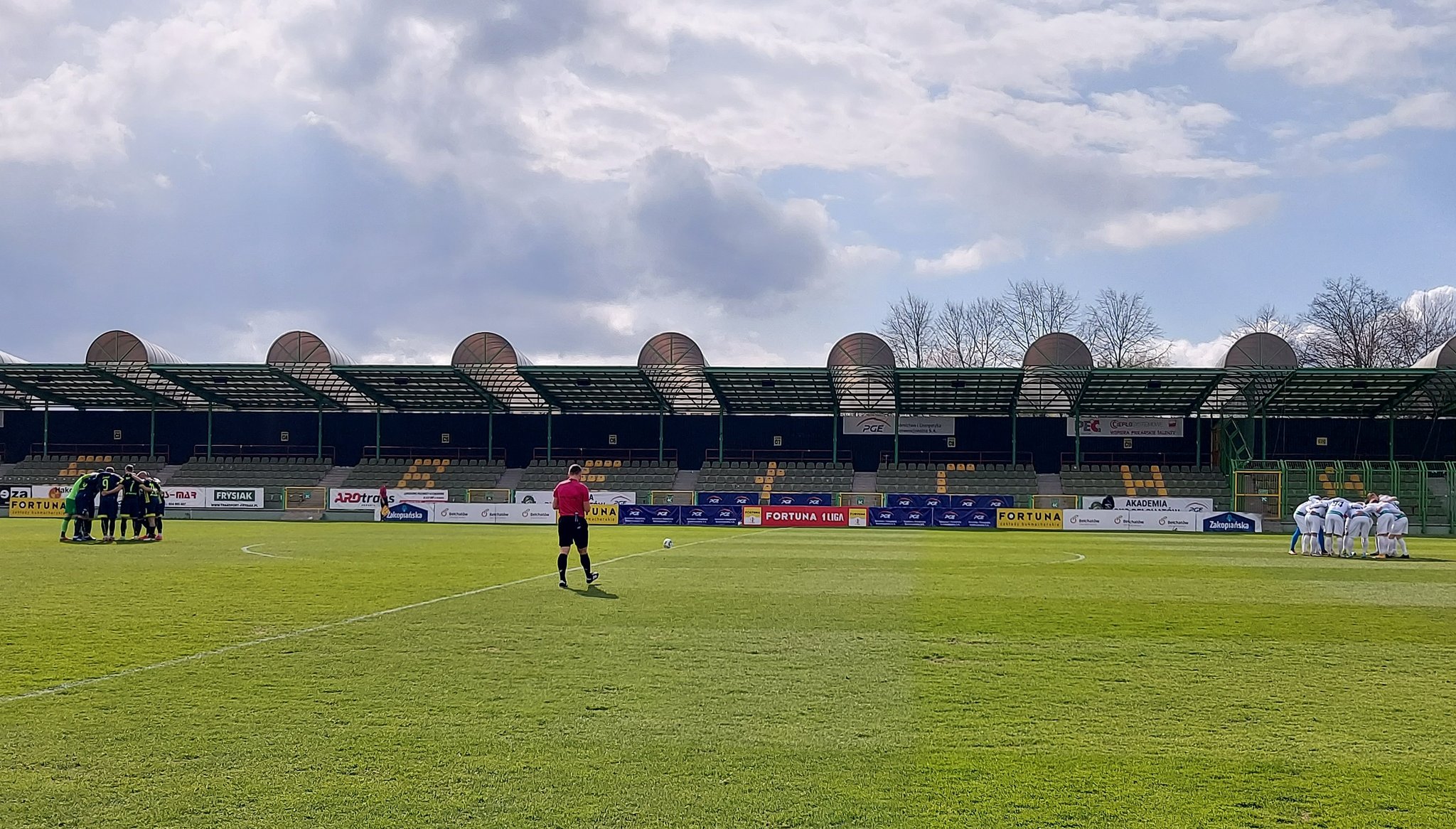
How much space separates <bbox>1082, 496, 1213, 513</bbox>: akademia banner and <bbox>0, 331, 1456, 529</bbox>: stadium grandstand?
3.15 meters

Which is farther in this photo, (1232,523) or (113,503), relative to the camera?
(1232,523)

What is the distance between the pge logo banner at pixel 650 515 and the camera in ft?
154

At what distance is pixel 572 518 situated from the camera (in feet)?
51.8

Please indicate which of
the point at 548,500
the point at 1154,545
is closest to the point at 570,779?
the point at 1154,545

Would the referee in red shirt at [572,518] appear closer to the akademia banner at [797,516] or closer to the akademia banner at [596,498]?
the akademia banner at [797,516]

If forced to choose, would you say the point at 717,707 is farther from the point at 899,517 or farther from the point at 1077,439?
the point at 1077,439

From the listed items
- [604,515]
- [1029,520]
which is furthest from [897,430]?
[604,515]

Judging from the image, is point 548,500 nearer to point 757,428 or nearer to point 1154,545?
point 757,428

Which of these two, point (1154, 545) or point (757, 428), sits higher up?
point (757, 428)

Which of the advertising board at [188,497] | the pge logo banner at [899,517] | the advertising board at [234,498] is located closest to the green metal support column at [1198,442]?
the pge logo banner at [899,517]

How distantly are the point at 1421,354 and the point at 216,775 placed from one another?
7786cm

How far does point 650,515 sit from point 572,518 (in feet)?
103

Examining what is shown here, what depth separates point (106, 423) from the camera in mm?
63031

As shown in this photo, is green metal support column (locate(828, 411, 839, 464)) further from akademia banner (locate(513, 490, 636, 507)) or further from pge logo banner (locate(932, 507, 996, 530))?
akademia banner (locate(513, 490, 636, 507))
